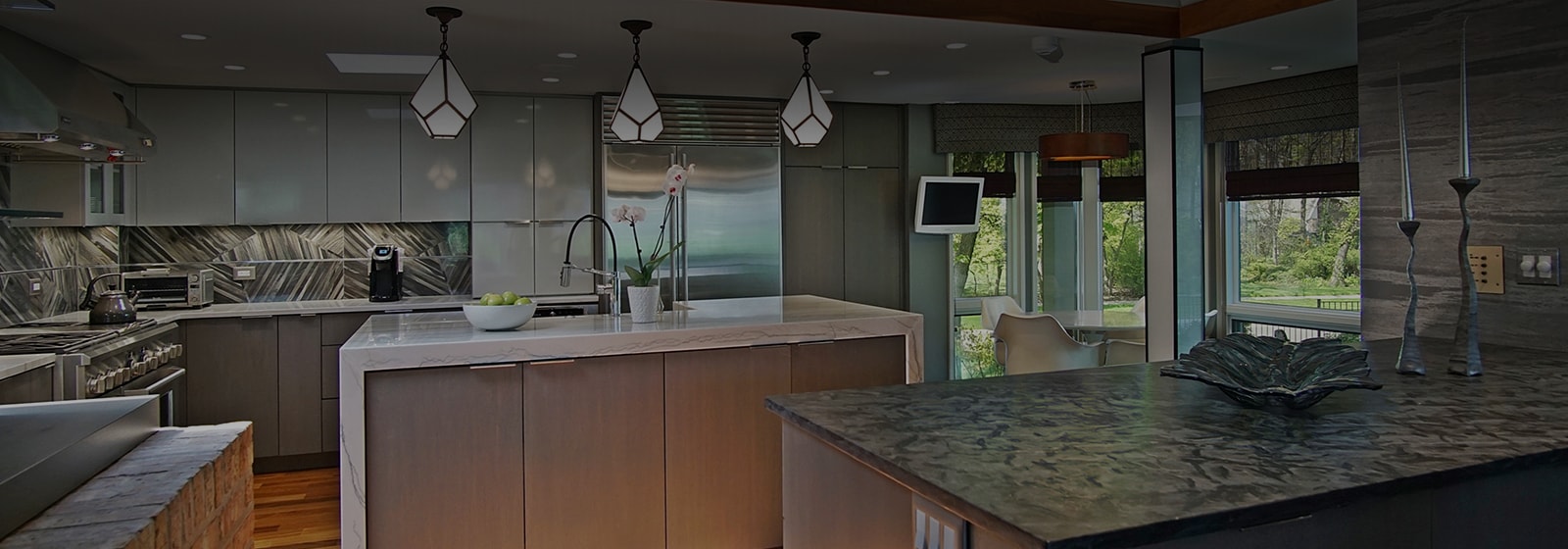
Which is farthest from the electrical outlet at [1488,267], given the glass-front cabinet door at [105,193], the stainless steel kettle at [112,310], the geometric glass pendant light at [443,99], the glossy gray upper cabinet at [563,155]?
the glass-front cabinet door at [105,193]

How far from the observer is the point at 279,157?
5.57 m

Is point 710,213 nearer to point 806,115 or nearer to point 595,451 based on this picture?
point 806,115

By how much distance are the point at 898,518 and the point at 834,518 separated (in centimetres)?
26

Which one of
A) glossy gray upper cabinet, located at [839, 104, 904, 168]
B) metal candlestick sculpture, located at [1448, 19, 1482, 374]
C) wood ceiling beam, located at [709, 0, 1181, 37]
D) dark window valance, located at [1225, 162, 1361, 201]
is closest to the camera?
metal candlestick sculpture, located at [1448, 19, 1482, 374]

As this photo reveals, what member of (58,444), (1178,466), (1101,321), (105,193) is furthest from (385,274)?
(1178,466)

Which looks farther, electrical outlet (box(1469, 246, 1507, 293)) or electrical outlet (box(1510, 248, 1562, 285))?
electrical outlet (box(1469, 246, 1507, 293))

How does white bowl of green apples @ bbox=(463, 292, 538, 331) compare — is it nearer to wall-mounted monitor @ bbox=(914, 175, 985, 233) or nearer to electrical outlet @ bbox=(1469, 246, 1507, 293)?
electrical outlet @ bbox=(1469, 246, 1507, 293)

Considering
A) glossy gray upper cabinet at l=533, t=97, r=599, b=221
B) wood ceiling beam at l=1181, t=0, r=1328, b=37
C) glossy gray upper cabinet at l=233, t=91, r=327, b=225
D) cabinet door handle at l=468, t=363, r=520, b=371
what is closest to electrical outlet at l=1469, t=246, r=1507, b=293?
wood ceiling beam at l=1181, t=0, r=1328, b=37

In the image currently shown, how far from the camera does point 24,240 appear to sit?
4605 millimetres

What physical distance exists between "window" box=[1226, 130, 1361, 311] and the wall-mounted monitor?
1.65 meters

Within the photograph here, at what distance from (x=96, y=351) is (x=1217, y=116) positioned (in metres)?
6.13

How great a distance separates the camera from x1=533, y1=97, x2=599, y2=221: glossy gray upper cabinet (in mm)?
5945

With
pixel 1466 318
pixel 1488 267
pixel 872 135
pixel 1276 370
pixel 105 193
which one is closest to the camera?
pixel 1276 370

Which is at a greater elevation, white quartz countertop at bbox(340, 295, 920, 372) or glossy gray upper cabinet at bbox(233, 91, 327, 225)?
glossy gray upper cabinet at bbox(233, 91, 327, 225)
